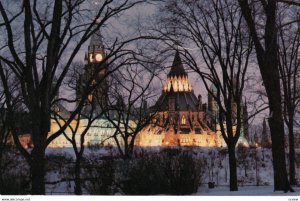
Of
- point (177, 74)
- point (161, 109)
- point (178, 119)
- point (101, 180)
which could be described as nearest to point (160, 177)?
point (101, 180)

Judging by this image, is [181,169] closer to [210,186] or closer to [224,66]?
[210,186]

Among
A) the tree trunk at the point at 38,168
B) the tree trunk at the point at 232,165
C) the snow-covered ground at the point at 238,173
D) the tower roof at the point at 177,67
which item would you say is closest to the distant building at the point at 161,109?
the tower roof at the point at 177,67

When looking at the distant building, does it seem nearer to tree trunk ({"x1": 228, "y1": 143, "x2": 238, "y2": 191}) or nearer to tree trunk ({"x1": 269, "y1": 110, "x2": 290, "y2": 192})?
tree trunk ({"x1": 228, "y1": 143, "x2": 238, "y2": 191})

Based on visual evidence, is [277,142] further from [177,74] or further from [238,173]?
[238,173]

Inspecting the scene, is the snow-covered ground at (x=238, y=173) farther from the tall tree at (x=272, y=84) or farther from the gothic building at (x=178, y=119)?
the gothic building at (x=178, y=119)

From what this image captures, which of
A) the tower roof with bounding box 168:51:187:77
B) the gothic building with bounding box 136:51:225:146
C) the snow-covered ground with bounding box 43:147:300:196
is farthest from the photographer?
the gothic building with bounding box 136:51:225:146

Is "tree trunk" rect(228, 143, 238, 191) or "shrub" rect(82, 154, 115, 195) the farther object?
"tree trunk" rect(228, 143, 238, 191)

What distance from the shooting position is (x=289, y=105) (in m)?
11.5

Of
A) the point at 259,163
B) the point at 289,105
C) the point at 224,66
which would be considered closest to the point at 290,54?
the point at 289,105

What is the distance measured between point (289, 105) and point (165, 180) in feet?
16.6

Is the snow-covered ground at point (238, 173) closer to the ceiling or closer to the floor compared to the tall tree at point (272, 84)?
closer to the floor

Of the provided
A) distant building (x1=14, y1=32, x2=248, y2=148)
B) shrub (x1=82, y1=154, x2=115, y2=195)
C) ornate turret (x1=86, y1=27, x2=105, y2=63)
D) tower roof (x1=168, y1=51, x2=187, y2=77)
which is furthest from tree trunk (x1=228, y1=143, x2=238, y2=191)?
ornate turret (x1=86, y1=27, x2=105, y2=63)

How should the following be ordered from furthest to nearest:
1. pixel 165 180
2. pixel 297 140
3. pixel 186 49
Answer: pixel 297 140
pixel 186 49
pixel 165 180

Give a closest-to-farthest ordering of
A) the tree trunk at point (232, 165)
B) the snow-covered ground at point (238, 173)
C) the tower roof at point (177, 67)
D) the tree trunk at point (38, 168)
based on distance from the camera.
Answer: the tree trunk at point (38, 168) < the snow-covered ground at point (238, 173) < the tree trunk at point (232, 165) < the tower roof at point (177, 67)
